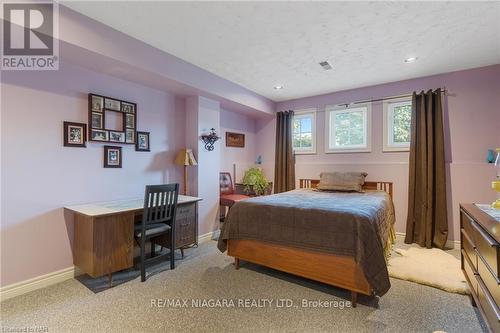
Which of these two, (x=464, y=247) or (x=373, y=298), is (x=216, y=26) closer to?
(x=373, y=298)

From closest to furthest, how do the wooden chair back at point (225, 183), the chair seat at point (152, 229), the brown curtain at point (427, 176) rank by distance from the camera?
the chair seat at point (152, 229), the brown curtain at point (427, 176), the wooden chair back at point (225, 183)

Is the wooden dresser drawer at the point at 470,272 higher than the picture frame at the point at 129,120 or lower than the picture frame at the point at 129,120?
lower

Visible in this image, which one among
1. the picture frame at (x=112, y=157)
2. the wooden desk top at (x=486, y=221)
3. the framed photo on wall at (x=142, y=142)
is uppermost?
the framed photo on wall at (x=142, y=142)

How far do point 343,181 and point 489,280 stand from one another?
2.47 metres

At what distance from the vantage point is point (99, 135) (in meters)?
2.76

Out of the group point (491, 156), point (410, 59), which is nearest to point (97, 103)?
point (410, 59)

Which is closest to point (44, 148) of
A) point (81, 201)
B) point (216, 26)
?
point (81, 201)

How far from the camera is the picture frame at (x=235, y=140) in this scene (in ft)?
15.3

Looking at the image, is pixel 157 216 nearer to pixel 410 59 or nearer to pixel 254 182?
pixel 254 182

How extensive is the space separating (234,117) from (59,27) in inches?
120

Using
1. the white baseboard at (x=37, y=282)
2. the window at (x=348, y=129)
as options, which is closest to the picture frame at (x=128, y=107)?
the white baseboard at (x=37, y=282)

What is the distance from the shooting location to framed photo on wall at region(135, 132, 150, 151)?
10.5 feet

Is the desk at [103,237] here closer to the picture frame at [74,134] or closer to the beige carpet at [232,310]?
the beige carpet at [232,310]

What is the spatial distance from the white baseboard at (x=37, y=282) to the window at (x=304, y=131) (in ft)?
12.7
